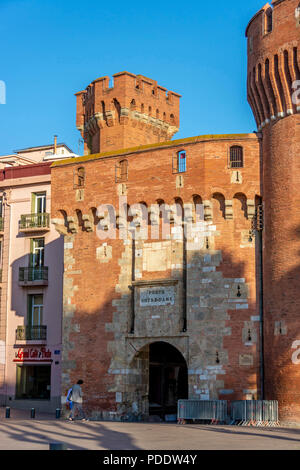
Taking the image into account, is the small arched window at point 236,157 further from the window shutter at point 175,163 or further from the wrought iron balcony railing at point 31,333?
the wrought iron balcony railing at point 31,333

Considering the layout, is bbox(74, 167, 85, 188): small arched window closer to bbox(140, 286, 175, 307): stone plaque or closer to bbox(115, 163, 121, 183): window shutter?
bbox(115, 163, 121, 183): window shutter

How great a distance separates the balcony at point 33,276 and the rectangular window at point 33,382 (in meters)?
4.56

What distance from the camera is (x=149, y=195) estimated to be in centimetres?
3003

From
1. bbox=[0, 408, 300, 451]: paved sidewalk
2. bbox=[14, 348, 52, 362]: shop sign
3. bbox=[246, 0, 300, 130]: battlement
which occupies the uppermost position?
bbox=[246, 0, 300, 130]: battlement

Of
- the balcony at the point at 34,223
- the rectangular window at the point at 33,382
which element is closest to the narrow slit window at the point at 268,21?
the balcony at the point at 34,223

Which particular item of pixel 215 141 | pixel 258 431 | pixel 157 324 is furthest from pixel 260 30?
pixel 258 431

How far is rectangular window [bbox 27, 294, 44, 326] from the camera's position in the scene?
39719 mm

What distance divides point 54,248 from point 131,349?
461 inches

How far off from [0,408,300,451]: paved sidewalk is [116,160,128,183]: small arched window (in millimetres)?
10542

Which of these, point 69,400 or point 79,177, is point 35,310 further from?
point 69,400

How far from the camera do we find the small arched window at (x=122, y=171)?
30928 mm

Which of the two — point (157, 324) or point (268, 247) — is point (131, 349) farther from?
point (268, 247)

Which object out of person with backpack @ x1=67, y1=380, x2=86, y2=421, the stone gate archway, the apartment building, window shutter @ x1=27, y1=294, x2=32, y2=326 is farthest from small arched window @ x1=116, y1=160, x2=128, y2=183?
window shutter @ x1=27, y1=294, x2=32, y2=326

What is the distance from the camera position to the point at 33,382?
39812mm
